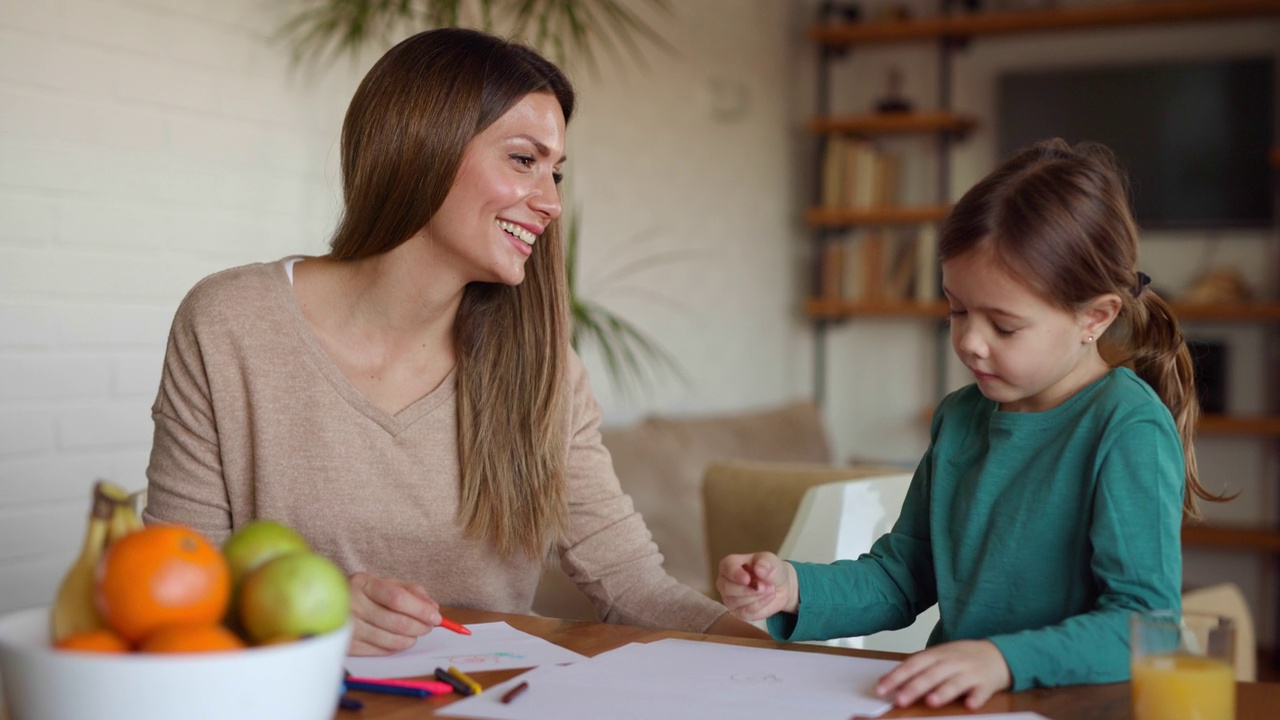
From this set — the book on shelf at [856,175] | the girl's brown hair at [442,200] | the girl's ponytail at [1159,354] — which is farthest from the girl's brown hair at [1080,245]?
the book on shelf at [856,175]

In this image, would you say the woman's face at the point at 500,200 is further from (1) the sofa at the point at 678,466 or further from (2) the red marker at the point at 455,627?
(1) the sofa at the point at 678,466

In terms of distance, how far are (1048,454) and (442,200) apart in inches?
31.6

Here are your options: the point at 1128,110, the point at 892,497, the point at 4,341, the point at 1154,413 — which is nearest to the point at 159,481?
the point at 4,341

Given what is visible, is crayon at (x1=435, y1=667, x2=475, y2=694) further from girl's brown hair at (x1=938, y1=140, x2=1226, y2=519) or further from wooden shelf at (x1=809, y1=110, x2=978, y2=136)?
wooden shelf at (x1=809, y1=110, x2=978, y2=136)

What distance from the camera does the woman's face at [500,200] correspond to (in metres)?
1.54

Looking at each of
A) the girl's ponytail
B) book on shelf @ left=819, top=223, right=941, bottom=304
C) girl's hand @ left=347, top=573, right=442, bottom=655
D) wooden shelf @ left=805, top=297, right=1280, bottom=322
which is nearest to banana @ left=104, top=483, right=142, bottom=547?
girl's hand @ left=347, top=573, right=442, bottom=655

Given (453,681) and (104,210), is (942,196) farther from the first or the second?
(453,681)

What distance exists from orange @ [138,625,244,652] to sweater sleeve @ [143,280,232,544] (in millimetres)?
791

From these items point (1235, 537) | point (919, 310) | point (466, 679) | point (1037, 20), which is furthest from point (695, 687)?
point (1037, 20)

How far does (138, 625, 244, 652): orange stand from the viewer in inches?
26.6

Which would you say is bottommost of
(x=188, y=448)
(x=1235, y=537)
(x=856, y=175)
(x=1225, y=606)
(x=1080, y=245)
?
(x=1235, y=537)

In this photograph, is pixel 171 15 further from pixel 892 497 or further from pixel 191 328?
pixel 892 497

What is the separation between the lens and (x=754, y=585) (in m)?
1.15

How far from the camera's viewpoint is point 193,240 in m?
2.37
